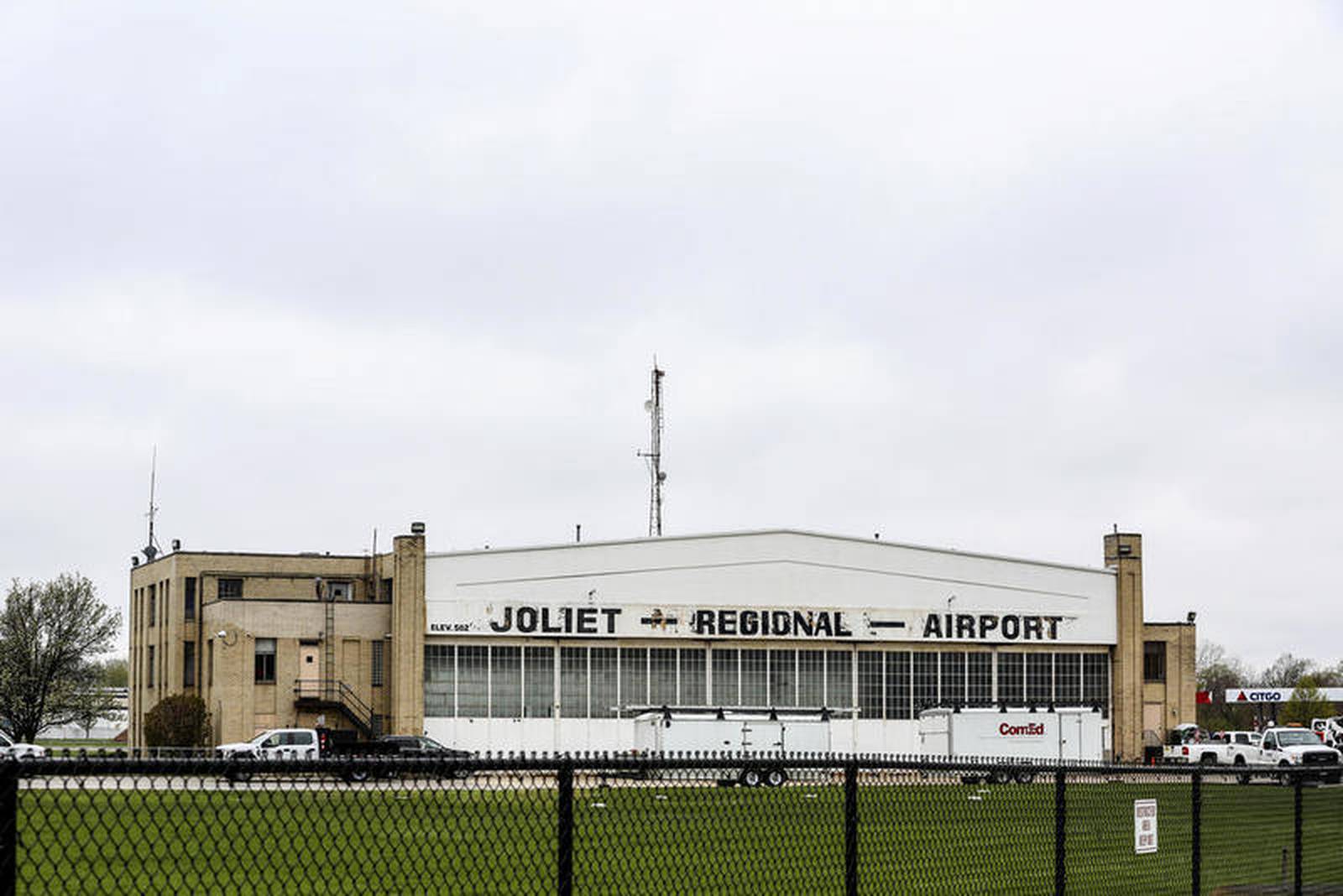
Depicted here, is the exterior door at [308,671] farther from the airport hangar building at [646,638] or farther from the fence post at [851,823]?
the fence post at [851,823]

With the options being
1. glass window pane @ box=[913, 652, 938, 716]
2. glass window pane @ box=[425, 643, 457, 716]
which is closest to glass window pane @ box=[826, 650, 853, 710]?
glass window pane @ box=[913, 652, 938, 716]

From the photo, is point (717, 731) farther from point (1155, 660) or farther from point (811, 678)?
point (1155, 660)

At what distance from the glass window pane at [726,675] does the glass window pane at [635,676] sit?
300 cm

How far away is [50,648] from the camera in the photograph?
330 feet

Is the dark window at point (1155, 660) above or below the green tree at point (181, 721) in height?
above

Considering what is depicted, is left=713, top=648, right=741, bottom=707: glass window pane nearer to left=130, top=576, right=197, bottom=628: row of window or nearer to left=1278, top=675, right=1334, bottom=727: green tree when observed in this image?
left=130, top=576, right=197, bottom=628: row of window

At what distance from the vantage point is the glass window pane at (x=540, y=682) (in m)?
68.5

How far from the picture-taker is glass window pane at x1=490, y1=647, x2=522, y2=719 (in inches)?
2682

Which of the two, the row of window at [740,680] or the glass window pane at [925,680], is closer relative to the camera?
the row of window at [740,680]

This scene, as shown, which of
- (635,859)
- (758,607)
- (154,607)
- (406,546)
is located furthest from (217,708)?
(635,859)

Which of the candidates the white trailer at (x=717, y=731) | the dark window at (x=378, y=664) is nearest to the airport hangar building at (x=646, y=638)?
the dark window at (x=378, y=664)

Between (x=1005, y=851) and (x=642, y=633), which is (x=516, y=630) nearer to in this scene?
(x=642, y=633)

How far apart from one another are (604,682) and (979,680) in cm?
1732

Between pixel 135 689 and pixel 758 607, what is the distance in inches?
1354
